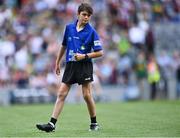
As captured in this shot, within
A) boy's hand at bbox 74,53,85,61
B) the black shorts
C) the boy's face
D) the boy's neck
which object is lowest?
the black shorts

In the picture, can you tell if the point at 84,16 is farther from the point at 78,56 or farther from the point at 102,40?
the point at 102,40

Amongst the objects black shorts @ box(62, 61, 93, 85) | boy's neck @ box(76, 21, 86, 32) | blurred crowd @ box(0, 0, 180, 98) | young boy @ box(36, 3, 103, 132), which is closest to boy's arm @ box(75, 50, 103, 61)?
young boy @ box(36, 3, 103, 132)

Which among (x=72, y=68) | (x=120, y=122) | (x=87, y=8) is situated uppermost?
(x=87, y=8)

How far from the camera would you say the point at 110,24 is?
27672mm

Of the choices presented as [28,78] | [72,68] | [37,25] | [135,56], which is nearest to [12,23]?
[37,25]

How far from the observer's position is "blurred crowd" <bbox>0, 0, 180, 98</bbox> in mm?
25167

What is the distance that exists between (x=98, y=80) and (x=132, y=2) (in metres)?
4.74

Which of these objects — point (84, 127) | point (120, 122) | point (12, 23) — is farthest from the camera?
point (12, 23)

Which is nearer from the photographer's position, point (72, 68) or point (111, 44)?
point (72, 68)

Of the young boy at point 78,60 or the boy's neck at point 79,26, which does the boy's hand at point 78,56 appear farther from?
the boy's neck at point 79,26

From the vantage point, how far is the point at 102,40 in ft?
87.3

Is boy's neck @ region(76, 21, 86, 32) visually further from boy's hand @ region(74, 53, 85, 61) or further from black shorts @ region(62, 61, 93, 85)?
black shorts @ region(62, 61, 93, 85)

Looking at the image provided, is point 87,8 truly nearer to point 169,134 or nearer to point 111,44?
point 169,134

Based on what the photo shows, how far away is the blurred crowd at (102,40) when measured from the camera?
25167 mm
